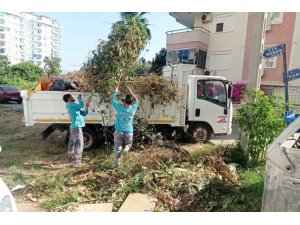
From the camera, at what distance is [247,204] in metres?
3.48

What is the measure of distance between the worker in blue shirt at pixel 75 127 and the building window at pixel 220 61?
13.6 meters

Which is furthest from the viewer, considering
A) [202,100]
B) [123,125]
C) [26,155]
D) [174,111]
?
[202,100]

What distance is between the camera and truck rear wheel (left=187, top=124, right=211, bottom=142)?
6.82 metres

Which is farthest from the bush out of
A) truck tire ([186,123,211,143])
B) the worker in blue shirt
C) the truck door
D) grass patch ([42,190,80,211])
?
grass patch ([42,190,80,211])

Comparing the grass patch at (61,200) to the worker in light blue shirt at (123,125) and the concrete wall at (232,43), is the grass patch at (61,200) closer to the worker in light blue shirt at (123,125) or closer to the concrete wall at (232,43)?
the worker in light blue shirt at (123,125)

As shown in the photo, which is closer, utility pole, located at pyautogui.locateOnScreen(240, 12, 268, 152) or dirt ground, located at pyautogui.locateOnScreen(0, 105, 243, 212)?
dirt ground, located at pyautogui.locateOnScreen(0, 105, 243, 212)

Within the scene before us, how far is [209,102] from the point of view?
6.61m

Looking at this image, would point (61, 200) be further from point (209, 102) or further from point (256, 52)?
point (256, 52)

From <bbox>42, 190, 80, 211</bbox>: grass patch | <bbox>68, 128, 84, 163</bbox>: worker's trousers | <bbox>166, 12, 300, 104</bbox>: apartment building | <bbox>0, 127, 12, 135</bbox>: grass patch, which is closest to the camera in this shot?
<bbox>42, 190, 80, 211</bbox>: grass patch

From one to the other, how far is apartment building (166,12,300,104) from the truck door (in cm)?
886

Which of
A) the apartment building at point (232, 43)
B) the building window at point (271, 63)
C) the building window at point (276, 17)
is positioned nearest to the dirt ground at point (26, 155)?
the apartment building at point (232, 43)

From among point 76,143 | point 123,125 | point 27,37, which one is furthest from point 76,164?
point 27,37

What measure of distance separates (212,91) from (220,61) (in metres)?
11.3

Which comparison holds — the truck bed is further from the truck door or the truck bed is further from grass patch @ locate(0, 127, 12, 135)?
grass patch @ locate(0, 127, 12, 135)
